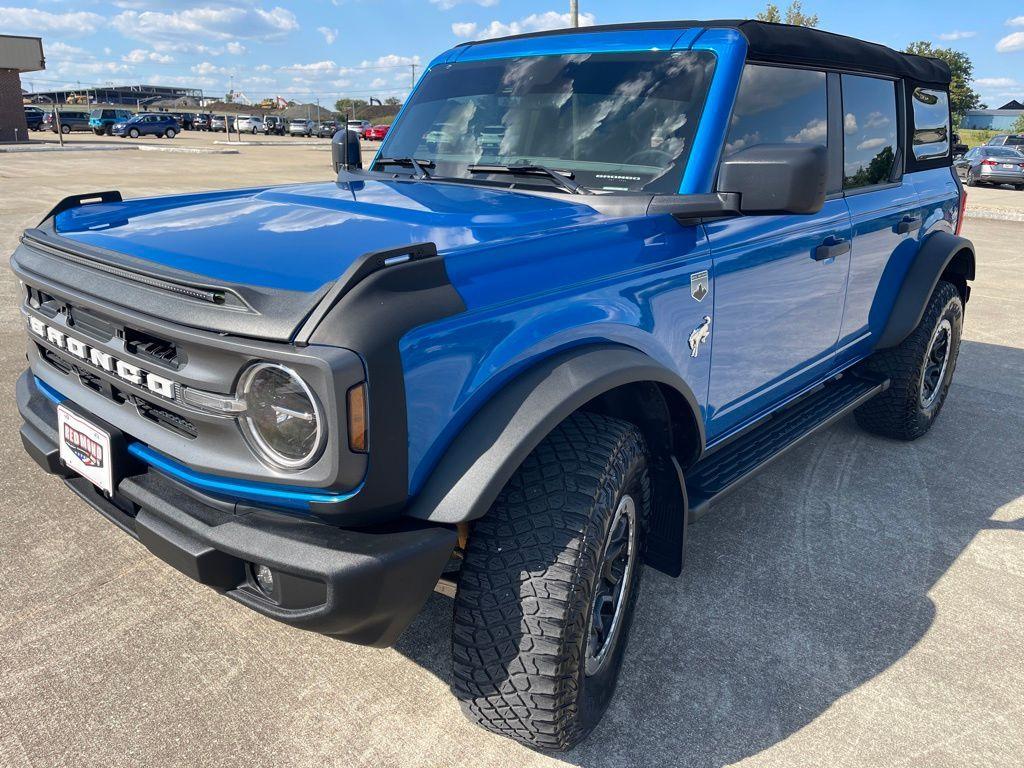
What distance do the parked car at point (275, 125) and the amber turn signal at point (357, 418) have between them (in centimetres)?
6087

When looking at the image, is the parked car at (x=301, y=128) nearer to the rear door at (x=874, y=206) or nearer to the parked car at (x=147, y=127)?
the parked car at (x=147, y=127)

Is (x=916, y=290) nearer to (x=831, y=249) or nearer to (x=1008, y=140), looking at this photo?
(x=831, y=249)

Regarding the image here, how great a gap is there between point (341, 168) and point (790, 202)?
234cm

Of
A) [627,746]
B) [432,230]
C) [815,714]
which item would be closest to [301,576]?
[432,230]

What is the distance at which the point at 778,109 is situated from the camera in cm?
296

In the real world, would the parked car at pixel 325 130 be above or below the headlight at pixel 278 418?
above

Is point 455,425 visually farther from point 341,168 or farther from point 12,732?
point 341,168

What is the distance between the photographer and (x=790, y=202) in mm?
2301

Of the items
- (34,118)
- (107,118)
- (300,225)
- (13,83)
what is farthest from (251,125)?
(300,225)

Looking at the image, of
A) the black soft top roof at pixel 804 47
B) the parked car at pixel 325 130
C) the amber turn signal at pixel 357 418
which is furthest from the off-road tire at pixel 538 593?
the parked car at pixel 325 130

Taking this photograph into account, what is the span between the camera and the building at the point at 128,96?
3007 inches

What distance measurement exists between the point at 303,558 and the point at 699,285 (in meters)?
1.49

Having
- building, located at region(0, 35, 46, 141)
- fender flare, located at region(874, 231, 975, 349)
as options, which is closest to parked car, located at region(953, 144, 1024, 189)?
fender flare, located at region(874, 231, 975, 349)

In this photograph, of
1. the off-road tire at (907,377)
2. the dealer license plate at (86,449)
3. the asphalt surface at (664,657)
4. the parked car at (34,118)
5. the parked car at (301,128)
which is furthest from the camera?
the parked car at (301,128)
